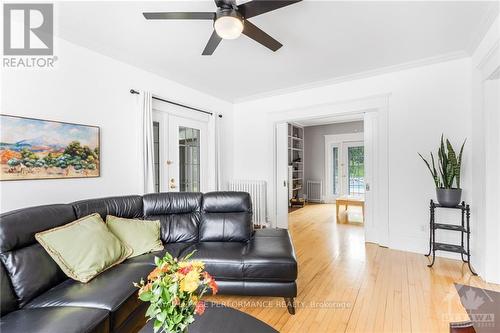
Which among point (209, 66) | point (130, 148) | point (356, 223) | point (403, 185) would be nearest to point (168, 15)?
point (209, 66)

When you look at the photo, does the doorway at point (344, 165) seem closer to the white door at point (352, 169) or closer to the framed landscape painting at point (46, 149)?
the white door at point (352, 169)

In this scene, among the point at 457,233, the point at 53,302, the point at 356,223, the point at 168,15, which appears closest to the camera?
the point at 53,302

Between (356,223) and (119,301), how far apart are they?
183 inches

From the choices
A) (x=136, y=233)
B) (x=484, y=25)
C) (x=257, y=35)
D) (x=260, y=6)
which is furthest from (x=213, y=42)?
(x=484, y=25)

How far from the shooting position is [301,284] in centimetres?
250

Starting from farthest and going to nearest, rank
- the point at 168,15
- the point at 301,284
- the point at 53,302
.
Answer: the point at 301,284, the point at 168,15, the point at 53,302

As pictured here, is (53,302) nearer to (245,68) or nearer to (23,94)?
(23,94)

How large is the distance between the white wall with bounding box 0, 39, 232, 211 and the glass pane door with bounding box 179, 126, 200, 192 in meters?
0.74

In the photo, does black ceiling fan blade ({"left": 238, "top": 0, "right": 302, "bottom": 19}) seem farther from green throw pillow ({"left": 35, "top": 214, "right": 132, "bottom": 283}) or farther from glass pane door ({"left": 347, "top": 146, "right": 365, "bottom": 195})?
glass pane door ({"left": 347, "top": 146, "right": 365, "bottom": 195})

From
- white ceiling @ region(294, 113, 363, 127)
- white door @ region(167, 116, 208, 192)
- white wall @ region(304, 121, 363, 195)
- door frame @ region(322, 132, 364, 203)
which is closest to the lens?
white door @ region(167, 116, 208, 192)

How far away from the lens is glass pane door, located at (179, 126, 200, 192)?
13.4ft

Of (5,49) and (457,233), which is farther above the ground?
(5,49)

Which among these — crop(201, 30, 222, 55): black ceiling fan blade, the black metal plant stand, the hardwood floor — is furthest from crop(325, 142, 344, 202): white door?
crop(201, 30, 222, 55): black ceiling fan blade

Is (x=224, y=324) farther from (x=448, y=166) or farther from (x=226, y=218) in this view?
(x=448, y=166)
